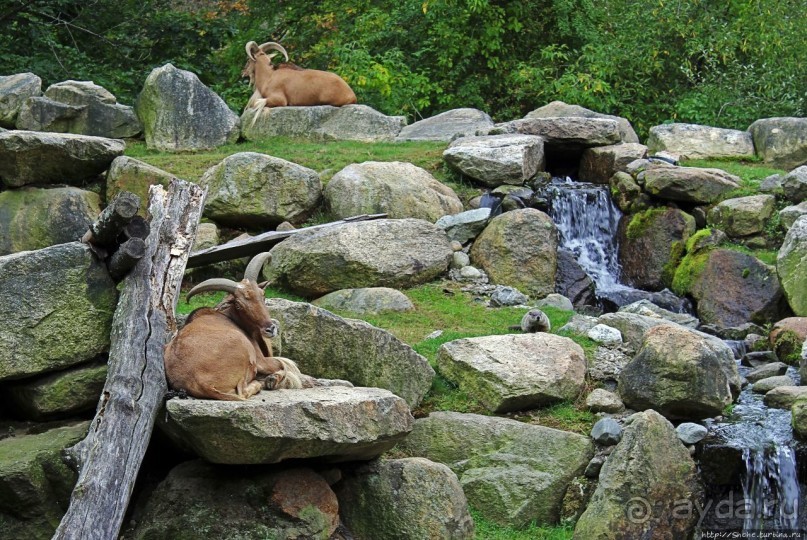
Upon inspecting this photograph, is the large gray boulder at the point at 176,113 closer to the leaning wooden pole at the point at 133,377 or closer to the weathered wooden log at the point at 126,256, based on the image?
the leaning wooden pole at the point at 133,377

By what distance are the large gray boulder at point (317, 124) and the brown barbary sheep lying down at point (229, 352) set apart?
11.3 m

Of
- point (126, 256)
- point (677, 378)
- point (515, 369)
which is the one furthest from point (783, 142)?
point (126, 256)

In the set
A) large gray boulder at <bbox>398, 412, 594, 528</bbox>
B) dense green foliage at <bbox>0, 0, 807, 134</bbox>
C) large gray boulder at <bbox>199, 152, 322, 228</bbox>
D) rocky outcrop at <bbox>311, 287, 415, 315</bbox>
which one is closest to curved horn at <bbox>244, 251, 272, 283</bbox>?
large gray boulder at <bbox>398, 412, 594, 528</bbox>

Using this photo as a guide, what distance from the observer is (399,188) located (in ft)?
50.5

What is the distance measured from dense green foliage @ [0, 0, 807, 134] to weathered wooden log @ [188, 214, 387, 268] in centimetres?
899

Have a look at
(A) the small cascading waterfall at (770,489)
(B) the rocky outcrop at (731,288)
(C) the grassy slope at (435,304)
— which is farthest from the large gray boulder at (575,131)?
(A) the small cascading waterfall at (770,489)

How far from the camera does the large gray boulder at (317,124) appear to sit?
19609 millimetres

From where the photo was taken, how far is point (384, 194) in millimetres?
15266

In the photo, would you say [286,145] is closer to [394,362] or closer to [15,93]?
[15,93]

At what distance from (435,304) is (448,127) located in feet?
26.0

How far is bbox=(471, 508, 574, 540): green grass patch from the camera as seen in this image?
8.73m

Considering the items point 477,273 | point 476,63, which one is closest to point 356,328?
point 477,273

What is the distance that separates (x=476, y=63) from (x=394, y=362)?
16.0m

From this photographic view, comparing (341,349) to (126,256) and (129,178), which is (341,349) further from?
(129,178)
